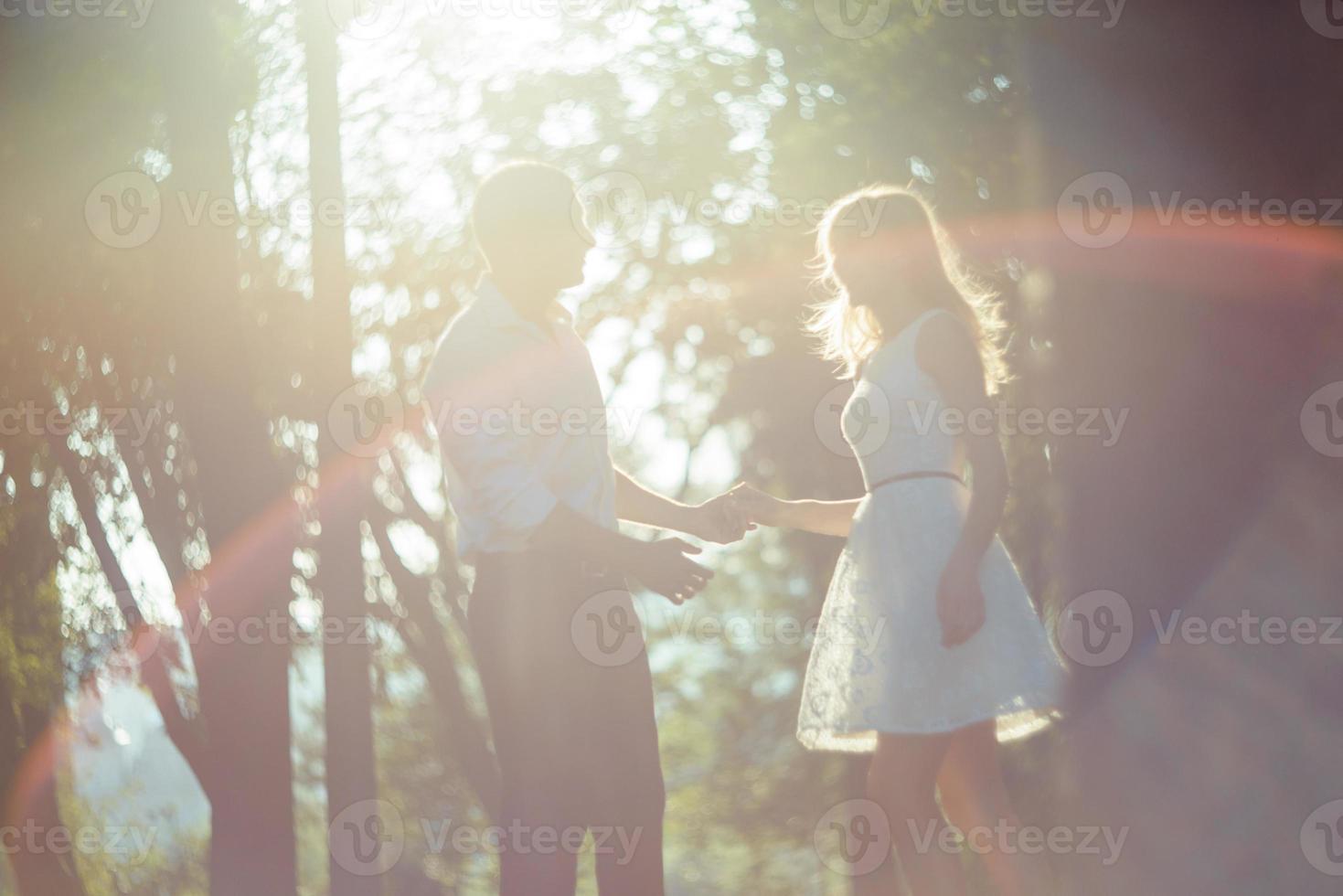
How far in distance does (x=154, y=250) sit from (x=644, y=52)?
469 cm

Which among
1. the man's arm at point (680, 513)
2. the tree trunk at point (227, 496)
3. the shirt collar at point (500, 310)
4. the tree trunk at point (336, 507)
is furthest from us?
the tree trunk at point (227, 496)

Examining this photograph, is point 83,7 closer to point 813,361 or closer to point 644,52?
point 644,52

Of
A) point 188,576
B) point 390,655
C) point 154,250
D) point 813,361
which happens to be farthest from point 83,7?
point 390,655

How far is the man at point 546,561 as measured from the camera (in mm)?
3475

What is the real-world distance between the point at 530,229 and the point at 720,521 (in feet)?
5.03

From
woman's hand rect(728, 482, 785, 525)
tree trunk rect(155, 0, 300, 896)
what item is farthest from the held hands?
tree trunk rect(155, 0, 300, 896)

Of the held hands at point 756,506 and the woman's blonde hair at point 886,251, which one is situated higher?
the woman's blonde hair at point 886,251

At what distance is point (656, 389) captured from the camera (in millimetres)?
13703

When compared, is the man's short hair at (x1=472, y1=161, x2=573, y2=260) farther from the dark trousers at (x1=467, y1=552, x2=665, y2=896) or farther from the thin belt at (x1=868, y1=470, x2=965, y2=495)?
the thin belt at (x1=868, y1=470, x2=965, y2=495)

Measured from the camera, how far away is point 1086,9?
17.6 feet

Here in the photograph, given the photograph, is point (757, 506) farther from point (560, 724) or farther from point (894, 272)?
point (560, 724)

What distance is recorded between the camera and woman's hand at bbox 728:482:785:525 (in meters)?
4.86

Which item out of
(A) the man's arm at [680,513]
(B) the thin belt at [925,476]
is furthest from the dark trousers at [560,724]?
(B) the thin belt at [925,476]

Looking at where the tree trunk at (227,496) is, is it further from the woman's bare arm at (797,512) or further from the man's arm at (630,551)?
the man's arm at (630,551)
